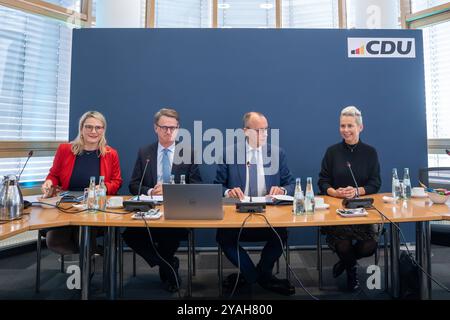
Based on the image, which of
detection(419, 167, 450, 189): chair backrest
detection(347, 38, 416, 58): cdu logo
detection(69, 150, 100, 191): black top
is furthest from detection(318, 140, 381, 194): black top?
detection(69, 150, 100, 191): black top

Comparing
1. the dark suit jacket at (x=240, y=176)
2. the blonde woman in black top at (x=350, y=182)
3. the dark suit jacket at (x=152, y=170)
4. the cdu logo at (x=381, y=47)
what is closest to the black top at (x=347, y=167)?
the blonde woman in black top at (x=350, y=182)

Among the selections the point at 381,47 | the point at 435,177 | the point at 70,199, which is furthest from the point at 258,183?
the point at 381,47

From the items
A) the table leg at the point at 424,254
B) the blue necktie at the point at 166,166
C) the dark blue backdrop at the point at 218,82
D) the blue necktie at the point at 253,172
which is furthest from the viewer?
the dark blue backdrop at the point at 218,82

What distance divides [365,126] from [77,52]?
2955mm

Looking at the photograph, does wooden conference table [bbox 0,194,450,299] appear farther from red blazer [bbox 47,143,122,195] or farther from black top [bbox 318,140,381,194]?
red blazer [bbox 47,143,122,195]

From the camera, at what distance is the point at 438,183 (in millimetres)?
2887

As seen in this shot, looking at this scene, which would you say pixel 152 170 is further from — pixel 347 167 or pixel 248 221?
pixel 347 167

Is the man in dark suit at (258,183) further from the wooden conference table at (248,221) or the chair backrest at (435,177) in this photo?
the chair backrest at (435,177)

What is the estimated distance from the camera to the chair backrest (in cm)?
256

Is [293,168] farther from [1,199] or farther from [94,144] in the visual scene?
[1,199]

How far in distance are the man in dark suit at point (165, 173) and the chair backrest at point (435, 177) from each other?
6.19 ft

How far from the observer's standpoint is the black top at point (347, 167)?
236cm

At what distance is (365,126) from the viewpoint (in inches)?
121
